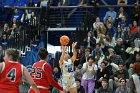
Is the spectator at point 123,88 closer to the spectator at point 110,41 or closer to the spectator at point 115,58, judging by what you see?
the spectator at point 115,58

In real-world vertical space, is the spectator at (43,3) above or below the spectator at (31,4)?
above

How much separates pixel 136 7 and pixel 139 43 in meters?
3.62

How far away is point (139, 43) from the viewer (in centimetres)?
1780

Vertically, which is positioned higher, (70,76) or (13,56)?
(13,56)

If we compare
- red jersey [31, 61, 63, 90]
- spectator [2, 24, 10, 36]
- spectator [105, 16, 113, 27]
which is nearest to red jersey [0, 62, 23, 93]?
red jersey [31, 61, 63, 90]

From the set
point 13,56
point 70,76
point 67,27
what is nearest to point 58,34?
point 67,27

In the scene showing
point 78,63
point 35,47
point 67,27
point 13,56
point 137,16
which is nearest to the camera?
point 13,56

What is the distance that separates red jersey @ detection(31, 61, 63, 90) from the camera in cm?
1002

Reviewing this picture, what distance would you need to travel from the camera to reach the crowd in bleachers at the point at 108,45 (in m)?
15.1

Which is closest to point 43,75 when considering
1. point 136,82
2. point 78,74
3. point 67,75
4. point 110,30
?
point 136,82

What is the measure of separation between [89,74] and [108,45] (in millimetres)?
2465

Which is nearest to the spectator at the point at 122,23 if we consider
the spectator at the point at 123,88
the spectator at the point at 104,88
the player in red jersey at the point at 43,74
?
the spectator at the point at 104,88

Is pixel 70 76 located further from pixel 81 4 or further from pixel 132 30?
pixel 81 4

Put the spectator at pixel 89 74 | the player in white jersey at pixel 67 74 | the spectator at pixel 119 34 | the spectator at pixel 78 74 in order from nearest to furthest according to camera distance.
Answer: the player in white jersey at pixel 67 74 → the spectator at pixel 89 74 → the spectator at pixel 78 74 → the spectator at pixel 119 34
